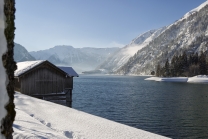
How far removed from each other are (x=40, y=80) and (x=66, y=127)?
17.6 metres

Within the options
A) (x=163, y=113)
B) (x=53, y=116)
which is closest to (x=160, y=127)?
(x=163, y=113)

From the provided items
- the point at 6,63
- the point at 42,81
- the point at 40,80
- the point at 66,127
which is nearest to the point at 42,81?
the point at 42,81

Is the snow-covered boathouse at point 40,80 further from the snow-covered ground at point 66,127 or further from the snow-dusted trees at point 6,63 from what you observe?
the snow-dusted trees at point 6,63

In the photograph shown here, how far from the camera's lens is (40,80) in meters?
28.6

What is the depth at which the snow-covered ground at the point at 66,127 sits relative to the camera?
9594 millimetres

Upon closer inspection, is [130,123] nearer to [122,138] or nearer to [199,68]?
[122,138]

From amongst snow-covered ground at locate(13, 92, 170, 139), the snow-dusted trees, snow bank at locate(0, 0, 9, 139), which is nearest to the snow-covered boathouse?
snow-covered ground at locate(13, 92, 170, 139)

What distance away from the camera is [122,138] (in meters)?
10.7

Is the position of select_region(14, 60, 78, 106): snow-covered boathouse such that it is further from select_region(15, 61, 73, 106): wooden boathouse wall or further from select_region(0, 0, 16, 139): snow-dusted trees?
select_region(0, 0, 16, 139): snow-dusted trees

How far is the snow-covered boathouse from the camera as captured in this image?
90.4 ft

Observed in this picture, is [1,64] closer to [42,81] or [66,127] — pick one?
[66,127]

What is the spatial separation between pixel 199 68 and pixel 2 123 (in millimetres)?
150782

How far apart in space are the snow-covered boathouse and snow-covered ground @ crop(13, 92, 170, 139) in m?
11.3

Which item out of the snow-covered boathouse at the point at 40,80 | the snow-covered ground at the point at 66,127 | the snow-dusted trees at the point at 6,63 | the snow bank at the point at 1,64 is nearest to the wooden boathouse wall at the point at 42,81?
the snow-covered boathouse at the point at 40,80
